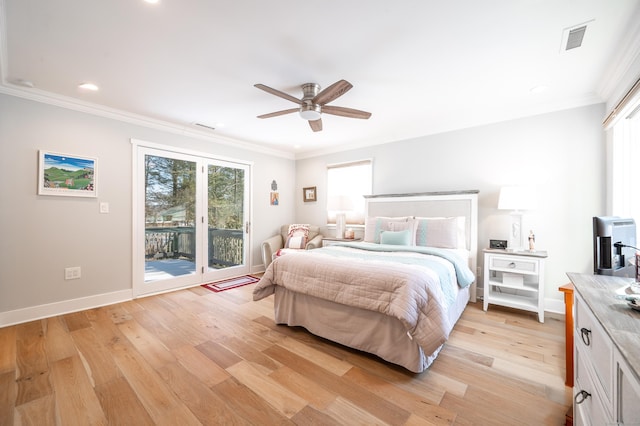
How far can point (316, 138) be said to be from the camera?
462 centimetres

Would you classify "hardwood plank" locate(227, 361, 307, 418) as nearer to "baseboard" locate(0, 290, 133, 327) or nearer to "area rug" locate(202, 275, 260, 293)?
"area rug" locate(202, 275, 260, 293)

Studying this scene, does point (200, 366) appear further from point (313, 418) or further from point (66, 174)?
point (66, 174)

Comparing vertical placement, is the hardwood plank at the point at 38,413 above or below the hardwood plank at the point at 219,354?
below

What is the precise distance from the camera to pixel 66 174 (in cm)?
308

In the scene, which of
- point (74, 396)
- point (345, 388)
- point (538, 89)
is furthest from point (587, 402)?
point (538, 89)

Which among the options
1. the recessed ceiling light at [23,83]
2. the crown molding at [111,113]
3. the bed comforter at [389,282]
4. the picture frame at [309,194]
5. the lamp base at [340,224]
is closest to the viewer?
the bed comforter at [389,282]

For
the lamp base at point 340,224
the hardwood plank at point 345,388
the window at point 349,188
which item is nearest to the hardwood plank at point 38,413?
the hardwood plank at point 345,388

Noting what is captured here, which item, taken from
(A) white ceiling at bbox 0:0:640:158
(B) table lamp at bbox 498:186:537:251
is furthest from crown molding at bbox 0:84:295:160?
A: (B) table lamp at bbox 498:186:537:251

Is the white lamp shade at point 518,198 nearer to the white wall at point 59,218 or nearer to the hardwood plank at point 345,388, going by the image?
the hardwood plank at point 345,388

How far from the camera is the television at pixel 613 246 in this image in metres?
1.36

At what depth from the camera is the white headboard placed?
3434 millimetres

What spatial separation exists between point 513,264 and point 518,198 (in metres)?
0.76

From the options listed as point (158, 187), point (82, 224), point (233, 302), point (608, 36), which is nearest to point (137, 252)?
point (82, 224)

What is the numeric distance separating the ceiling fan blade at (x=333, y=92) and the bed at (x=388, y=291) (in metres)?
1.51
